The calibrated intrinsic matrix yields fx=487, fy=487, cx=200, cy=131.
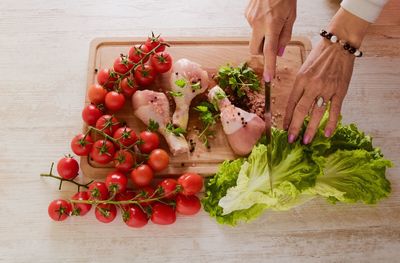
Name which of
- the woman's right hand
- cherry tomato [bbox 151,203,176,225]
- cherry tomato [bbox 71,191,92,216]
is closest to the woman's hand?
the woman's right hand

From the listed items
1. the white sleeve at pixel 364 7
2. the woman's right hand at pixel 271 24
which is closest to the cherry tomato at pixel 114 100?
the woman's right hand at pixel 271 24

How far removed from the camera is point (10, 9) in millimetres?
2029

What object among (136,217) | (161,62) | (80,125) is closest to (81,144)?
(80,125)

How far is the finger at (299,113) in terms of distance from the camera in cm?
146

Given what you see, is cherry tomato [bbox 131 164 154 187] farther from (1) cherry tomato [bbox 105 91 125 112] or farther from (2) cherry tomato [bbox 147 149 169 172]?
(1) cherry tomato [bbox 105 91 125 112]

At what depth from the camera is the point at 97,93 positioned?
172 centimetres

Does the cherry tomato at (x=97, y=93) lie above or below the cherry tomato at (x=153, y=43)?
below

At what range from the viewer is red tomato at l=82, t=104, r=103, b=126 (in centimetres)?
169

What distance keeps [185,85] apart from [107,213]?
0.52m

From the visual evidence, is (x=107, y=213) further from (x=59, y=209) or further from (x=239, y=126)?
(x=239, y=126)

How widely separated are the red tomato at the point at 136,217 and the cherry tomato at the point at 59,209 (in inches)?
7.5

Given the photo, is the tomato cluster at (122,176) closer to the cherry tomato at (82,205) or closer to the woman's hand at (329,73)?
the cherry tomato at (82,205)

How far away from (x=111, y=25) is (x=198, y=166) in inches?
29.2

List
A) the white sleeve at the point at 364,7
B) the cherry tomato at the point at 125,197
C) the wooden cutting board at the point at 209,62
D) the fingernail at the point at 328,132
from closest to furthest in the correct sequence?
the white sleeve at the point at 364,7, the fingernail at the point at 328,132, the cherry tomato at the point at 125,197, the wooden cutting board at the point at 209,62
